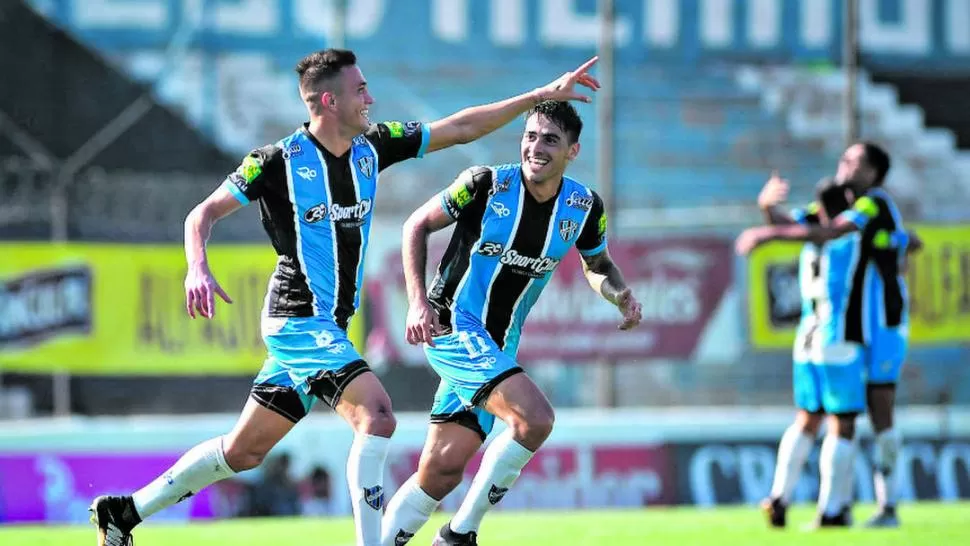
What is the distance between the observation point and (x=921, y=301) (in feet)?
42.1

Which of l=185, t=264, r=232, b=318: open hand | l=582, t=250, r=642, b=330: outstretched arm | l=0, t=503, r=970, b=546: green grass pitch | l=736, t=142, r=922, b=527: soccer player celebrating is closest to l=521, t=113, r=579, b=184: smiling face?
l=582, t=250, r=642, b=330: outstretched arm

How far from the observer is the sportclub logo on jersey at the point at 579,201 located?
6773 mm

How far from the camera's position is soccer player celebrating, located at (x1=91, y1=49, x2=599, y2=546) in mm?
6285

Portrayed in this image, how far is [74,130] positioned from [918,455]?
23.5 ft

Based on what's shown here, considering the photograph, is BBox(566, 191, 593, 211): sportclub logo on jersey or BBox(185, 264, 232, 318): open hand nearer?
BBox(185, 264, 232, 318): open hand

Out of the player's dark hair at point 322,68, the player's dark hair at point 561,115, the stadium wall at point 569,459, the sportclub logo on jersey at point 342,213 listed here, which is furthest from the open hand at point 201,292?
the stadium wall at point 569,459

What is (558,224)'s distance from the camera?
6715 mm

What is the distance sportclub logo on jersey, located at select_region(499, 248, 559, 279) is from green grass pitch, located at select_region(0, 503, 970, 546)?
2225mm

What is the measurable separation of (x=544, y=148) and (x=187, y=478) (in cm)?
190

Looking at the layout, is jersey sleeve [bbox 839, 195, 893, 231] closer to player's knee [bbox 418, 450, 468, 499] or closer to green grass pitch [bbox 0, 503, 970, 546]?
green grass pitch [bbox 0, 503, 970, 546]

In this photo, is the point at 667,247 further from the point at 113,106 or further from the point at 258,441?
the point at 258,441

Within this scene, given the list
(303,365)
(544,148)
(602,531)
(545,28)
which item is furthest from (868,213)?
(545,28)

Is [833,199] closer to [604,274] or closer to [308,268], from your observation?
[604,274]

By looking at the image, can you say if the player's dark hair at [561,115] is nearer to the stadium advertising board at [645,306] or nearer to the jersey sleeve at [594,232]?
the jersey sleeve at [594,232]
